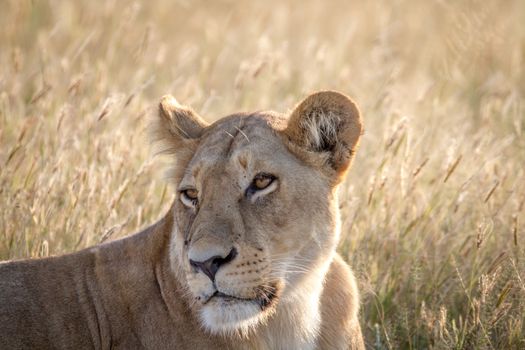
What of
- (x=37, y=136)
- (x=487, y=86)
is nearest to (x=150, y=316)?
(x=37, y=136)

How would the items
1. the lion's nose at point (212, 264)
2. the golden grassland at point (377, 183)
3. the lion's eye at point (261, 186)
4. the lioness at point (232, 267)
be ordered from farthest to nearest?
the golden grassland at point (377, 183), the lion's eye at point (261, 186), the lioness at point (232, 267), the lion's nose at point (212, 264)

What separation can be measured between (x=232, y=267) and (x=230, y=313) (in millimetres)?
224

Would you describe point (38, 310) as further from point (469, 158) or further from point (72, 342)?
point (469, 158)

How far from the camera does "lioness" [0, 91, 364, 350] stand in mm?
4047

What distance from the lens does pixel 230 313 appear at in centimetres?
395

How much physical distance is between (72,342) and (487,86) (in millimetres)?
6832

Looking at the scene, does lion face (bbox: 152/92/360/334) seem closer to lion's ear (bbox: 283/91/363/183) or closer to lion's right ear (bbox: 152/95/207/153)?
lion's ear (bbox: 283/91/363/183)

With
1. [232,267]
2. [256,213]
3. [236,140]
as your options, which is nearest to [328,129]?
[236,140]

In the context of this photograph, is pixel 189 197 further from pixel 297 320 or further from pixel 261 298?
pixel 297 320

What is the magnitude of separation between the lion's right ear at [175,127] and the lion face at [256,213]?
0.20 meters

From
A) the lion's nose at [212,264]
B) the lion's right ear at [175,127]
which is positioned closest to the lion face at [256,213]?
the lion's nose at [212,264]

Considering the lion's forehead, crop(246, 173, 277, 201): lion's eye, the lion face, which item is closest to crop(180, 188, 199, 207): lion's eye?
the lion face

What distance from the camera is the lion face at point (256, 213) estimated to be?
3.94m

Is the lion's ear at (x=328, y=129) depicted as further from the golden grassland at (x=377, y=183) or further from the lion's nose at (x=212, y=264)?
the golden grassland at (x=377, y=183)
